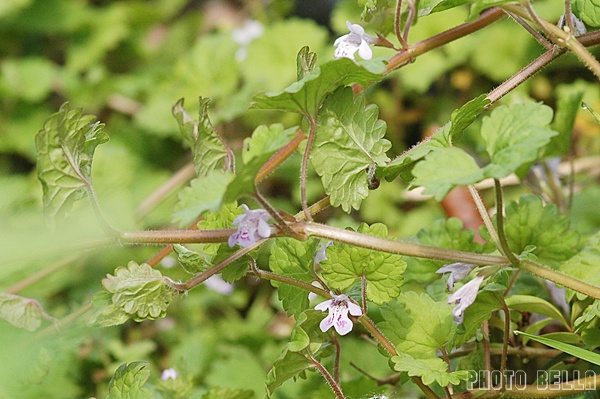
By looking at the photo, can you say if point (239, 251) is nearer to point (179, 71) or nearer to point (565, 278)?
point (565, 278)

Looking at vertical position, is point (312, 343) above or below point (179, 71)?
above

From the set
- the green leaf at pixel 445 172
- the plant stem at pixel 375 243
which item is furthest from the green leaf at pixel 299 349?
Result: the green leaf at pixel 445 172

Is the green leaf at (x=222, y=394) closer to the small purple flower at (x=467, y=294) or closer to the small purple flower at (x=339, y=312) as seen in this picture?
the small purple flower at (x=339, y=312)

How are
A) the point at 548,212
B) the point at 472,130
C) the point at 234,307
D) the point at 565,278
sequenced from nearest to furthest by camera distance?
the point at 565,278
the point at 548,212
the point at 472,130
the point at 234,307

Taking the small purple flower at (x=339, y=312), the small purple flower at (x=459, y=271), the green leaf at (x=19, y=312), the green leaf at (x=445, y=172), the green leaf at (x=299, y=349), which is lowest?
the green leaf at (x=19, y=312)

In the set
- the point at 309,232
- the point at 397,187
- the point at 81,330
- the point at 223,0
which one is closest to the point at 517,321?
the point at 309,232

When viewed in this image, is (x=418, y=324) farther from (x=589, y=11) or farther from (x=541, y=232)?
(x=589, y=11)

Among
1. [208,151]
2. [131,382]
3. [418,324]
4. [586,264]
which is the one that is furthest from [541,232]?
[131,382]
